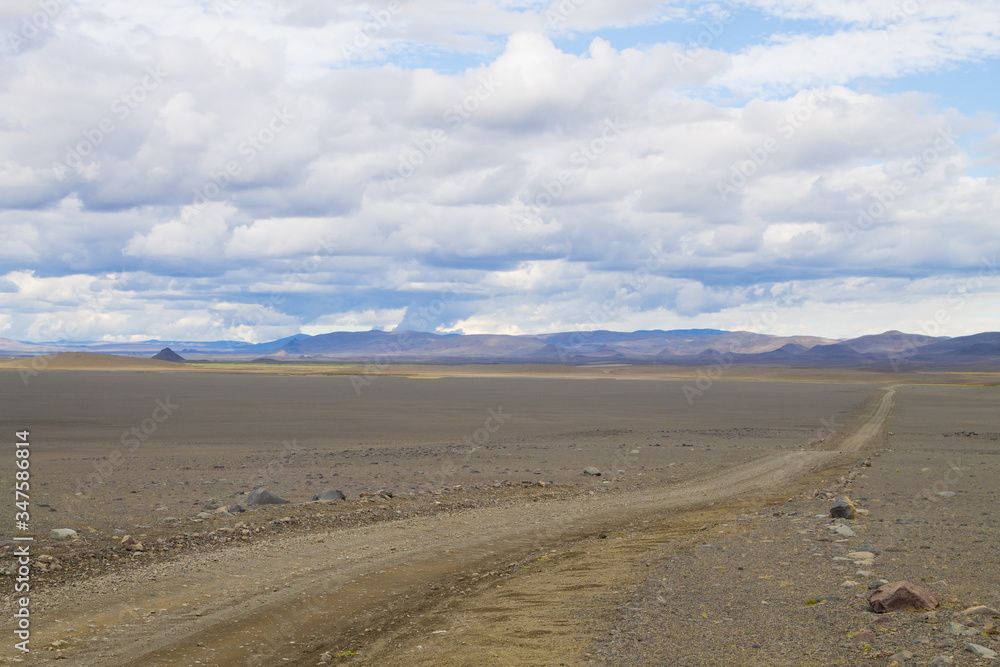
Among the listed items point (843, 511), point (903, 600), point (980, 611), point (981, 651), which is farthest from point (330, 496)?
point (981, 651)

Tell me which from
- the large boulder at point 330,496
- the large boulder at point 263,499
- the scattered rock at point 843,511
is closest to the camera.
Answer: the scattered rock at point 843,511

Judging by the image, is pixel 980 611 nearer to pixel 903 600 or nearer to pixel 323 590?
pixel 903 600

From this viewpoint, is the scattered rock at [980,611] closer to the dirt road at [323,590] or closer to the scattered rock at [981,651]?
the scattered rock at [981,651]

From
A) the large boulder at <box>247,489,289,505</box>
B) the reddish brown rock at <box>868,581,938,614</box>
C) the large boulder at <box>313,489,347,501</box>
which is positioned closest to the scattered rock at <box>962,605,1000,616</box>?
the reddish brown rock at <box>868,581,938,614</box>

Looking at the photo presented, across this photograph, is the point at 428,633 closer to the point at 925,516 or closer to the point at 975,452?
the point at 925,516

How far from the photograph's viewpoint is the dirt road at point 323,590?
25.1ft

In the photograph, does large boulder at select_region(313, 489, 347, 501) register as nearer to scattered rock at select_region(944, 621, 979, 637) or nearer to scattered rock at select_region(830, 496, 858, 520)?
scattered rock at select_region(830, 496, 858, 520)

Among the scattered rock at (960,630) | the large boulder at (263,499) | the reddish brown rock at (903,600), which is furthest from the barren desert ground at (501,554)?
the large boulder at (263,499)

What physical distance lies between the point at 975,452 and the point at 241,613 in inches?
1018

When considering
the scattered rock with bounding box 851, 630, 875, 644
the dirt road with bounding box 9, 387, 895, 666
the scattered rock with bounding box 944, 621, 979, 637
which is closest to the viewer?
the scattered rock with bounding box 944, 621, 979, 637

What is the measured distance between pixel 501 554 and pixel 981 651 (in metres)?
6.54

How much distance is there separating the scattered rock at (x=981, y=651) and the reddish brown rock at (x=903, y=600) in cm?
101

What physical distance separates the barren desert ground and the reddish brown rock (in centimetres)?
15

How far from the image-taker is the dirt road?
25.1 ft
